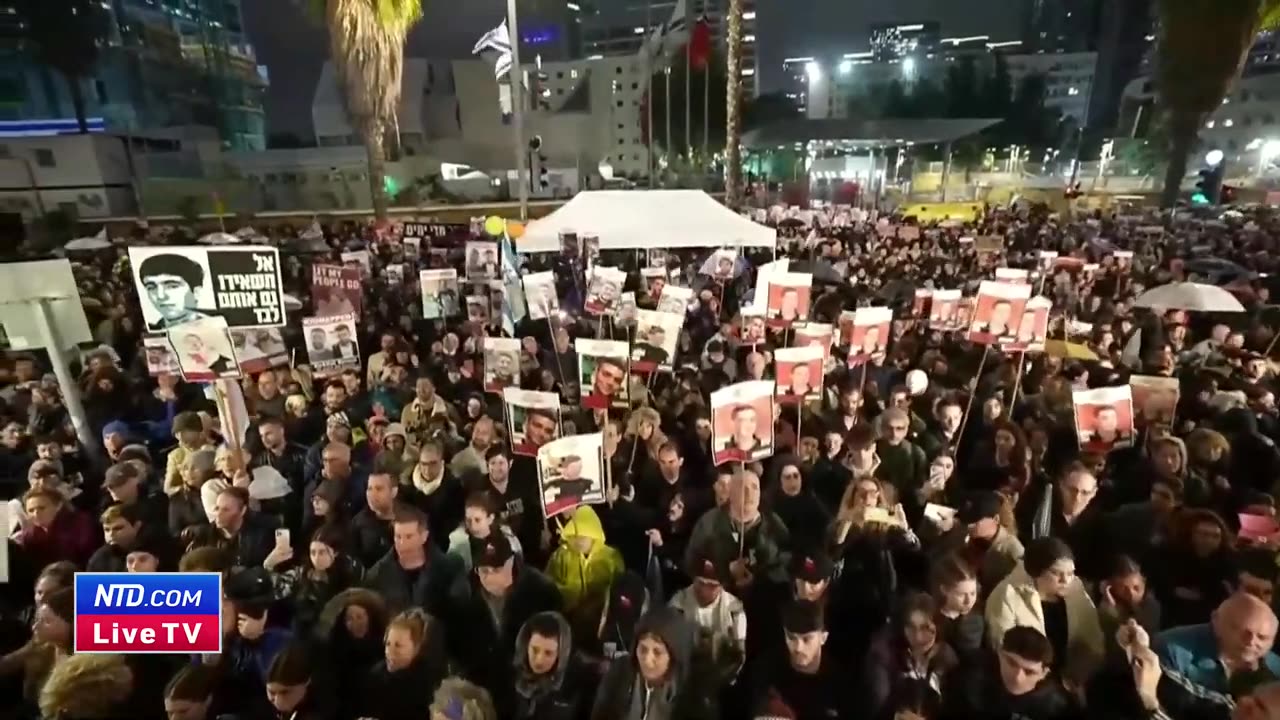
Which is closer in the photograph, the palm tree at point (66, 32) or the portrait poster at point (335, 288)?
the portrait poster at point (335, 288)

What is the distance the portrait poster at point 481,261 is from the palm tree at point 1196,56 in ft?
72.0

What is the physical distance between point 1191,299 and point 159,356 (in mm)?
10036

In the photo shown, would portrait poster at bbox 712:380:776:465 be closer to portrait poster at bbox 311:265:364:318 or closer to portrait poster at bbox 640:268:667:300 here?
portrait poster at bbox 311:265:364:318

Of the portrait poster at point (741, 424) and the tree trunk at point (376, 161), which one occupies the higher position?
the tree trunk at point (376, 161)

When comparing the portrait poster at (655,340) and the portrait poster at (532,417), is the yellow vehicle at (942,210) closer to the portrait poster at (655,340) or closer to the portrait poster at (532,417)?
the portrait poster at (655,340)

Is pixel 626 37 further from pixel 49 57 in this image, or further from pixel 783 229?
pixel 783 229

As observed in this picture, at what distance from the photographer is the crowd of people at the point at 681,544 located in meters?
3.37

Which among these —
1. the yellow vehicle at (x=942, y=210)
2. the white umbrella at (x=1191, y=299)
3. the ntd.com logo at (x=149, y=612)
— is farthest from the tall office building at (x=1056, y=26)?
the ntd.com logo at (x=149, y=612)

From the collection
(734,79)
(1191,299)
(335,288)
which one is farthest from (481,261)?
(734,79)

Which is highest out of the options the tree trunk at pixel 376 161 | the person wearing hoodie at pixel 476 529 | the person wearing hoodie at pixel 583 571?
the tree trunk at pixel 376 161

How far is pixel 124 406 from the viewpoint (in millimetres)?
7086

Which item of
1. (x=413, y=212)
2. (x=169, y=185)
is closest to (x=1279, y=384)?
(x=413, y=212)

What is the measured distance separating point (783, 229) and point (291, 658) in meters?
17.2

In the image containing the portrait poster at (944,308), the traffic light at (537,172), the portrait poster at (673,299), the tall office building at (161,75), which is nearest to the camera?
the portrait poster at (944,308)
